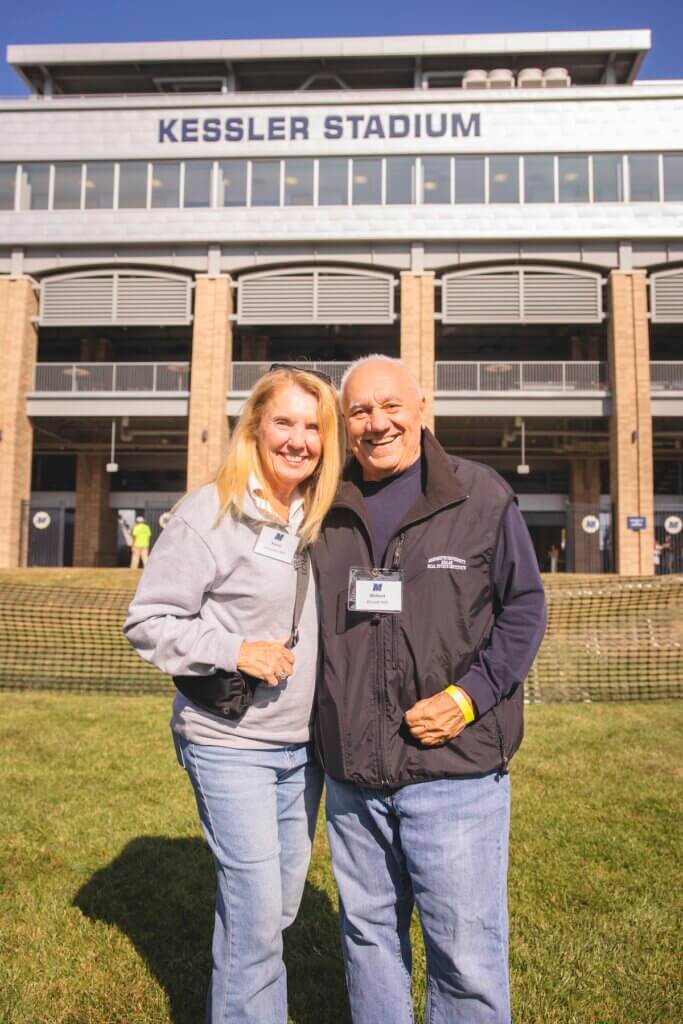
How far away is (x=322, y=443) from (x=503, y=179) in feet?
83.9

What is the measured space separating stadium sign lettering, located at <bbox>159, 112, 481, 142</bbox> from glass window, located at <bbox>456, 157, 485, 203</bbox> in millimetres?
829

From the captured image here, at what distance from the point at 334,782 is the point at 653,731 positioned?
6432mm

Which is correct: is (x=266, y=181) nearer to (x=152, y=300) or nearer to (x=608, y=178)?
(x=152, y=300)

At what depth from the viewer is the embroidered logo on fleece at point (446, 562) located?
2.41 m

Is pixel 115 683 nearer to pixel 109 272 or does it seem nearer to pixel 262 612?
pixel 262 612

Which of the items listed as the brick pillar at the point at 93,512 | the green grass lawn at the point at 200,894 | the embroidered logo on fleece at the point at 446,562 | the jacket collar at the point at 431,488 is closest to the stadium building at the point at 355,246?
the brick pillar at the point at 93,512

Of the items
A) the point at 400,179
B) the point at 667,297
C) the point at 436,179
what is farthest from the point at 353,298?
the point at 667,297

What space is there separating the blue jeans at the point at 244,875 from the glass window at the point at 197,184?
86.4ft

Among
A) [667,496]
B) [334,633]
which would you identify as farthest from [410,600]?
[667,496]

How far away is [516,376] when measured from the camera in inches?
1027

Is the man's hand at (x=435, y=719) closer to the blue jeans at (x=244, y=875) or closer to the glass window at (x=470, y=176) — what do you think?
the blue jeans at (x=244, y=875)

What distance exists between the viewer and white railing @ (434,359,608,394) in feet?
84.0

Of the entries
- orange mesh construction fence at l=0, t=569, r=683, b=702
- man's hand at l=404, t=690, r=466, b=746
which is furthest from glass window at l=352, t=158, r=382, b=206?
man's hand at l=404, t=690, r=466, b=746

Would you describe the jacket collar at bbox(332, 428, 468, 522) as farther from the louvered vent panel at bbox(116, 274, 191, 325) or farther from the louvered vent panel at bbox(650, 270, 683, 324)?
the louvered vent panel at bbox(650, 270, 683, 324)
